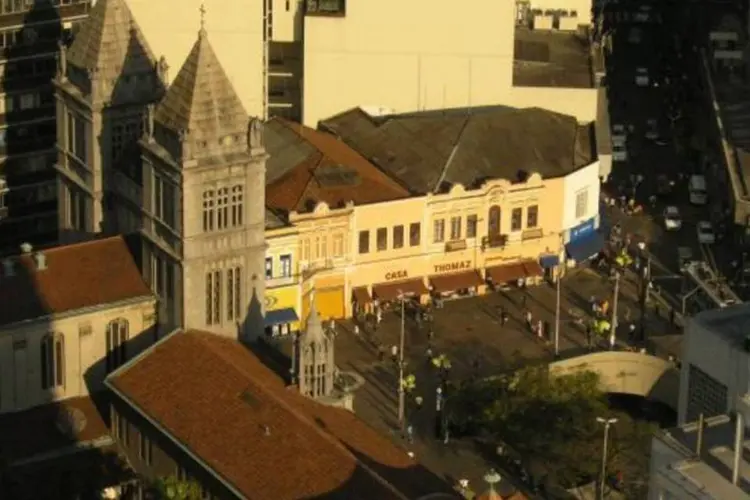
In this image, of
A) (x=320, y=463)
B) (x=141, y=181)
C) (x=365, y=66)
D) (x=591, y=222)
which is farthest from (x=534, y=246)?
(x=320, y=463)

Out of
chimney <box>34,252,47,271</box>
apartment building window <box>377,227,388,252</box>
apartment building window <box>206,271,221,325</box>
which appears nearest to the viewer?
apartment building window <box>206,271,221,325</box>

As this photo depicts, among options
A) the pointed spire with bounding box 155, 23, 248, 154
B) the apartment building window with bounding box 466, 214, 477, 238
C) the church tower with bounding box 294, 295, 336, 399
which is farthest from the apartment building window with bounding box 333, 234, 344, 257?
the church tower with bounding box 294, 295, 336, 399

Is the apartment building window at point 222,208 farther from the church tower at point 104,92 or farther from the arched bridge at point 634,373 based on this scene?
the arched bridge at point 634,373

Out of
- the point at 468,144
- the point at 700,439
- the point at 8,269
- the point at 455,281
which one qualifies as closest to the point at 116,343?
the point at 8,269

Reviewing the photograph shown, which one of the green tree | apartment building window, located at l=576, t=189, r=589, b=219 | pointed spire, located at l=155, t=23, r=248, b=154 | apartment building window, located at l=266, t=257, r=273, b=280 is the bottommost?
the green tree

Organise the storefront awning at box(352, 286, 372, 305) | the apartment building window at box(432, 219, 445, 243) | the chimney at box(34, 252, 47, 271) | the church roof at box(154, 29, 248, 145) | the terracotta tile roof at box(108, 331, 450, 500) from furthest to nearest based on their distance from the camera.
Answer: the apartment building window at box(432, 219, 445, 243) → the storefront awning at box(352, 286, 372, 305) → the chimney at box(34, 252, 47, 271) → the church roof at box(154, 29, 248, 145) → the terracotta tile roof at box(108, 331, 450, 500)

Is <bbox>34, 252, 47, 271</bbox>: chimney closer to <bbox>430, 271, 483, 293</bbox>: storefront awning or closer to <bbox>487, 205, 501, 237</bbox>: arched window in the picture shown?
<bbox>430, 271, 483, 293</bbox>: storefront awning

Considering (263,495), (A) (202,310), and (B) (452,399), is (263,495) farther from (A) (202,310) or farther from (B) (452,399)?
(B) (452,399)
